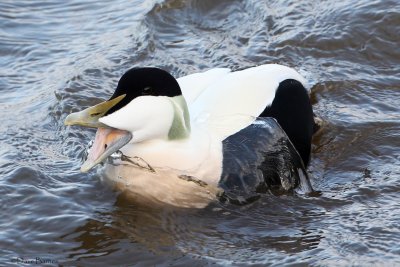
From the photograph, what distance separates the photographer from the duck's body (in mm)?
4875

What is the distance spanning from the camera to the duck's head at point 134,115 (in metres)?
4.80

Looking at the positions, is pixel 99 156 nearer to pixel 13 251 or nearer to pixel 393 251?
pixel 13 251

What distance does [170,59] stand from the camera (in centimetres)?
750

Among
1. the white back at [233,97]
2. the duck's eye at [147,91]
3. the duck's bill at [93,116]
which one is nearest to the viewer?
the duck's bill at [93,116]

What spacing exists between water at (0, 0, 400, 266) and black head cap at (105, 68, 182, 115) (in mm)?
696

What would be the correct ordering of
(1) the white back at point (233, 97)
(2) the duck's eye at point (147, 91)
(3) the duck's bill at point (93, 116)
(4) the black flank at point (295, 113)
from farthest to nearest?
(4) the black flank at point (295, 113) → (1) the white back at point (233, 97) → (2) the duck's eye at point (147, 91) → (3) the duck's bill at point (93, 116)

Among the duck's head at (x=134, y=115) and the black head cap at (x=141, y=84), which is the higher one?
the black head cap at (x=141, y=84)

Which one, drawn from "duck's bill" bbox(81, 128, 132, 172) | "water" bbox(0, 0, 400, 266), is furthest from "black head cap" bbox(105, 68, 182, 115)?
"water" bbox(0, 0, 400, 266)

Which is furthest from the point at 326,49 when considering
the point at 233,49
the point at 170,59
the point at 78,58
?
the point at 78,58

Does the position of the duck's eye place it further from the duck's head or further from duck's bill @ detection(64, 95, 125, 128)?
duck's bill @ detection(64, 95, 125, 128)

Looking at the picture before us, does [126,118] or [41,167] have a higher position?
[126,118]

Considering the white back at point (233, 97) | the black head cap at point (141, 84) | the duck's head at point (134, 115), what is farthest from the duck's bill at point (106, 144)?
the white back at point (233, 97)

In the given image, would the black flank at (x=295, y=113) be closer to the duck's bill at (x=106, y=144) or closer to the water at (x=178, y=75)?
the water at (x=178, y=75)

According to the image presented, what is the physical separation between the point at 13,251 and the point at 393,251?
1876mm
